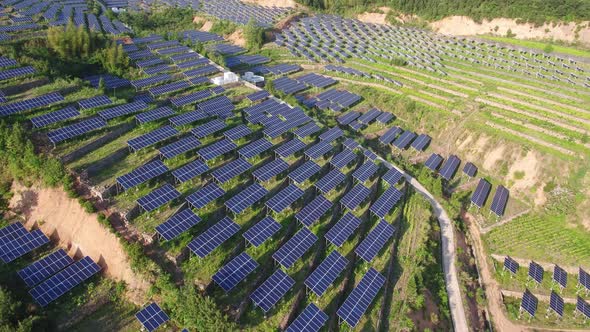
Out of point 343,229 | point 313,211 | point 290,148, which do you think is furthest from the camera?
point 290,148

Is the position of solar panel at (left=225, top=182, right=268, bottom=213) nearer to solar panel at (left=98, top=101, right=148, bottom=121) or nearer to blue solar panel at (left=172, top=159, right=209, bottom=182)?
blue solar panel at (left=172, top=159, right=209, bottom=182)

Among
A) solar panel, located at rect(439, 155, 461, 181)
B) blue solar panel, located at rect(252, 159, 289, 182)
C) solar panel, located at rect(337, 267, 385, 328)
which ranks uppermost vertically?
blue solar panel, located at rect(252, 159, 289, 182)

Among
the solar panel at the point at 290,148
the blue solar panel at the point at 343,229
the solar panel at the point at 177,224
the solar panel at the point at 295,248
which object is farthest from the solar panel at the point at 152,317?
the solar panel at the point at 290,148

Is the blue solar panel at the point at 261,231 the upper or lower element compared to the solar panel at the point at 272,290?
upper

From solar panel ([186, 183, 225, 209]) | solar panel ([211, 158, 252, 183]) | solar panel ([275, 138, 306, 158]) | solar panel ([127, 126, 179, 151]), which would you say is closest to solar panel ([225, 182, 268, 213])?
solar panel ([186, 183, 225, 209])

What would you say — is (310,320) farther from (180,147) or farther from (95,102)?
(95,102)

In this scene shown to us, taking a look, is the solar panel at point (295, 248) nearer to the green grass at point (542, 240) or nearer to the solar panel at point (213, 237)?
the solar panel at point (213, 237)

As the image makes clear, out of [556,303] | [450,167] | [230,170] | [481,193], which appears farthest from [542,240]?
[230,170]
